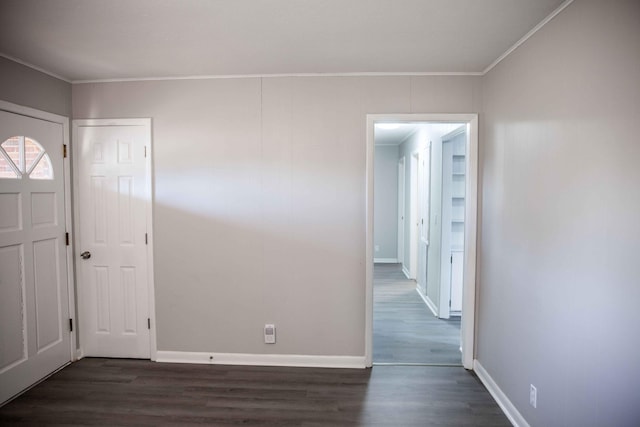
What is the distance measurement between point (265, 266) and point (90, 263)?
1.59 metres

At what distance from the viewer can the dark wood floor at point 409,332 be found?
3.28 metres

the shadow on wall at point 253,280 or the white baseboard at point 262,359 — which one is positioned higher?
the shadow on wall at point 253,280

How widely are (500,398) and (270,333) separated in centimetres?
181

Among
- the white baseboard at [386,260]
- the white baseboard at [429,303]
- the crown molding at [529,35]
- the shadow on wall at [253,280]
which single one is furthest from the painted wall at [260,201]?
the white baseboard at [386,260]

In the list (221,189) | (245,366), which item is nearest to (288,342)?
→ (245,366)

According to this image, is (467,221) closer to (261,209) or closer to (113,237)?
(261,209)

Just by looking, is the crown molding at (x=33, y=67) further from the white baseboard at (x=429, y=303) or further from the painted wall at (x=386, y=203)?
the painted wall at (x=386, y=203)

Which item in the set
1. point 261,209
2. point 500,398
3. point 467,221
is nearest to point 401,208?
point 467,221

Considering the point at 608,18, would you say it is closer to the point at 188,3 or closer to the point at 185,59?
the point at 188,3

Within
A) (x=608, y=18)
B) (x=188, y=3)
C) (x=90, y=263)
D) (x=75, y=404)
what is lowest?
(x=75, y=404)

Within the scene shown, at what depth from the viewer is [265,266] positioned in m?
3.11

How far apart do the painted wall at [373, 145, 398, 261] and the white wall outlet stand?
4.88 meters

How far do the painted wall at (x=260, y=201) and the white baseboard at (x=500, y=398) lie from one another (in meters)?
0.96

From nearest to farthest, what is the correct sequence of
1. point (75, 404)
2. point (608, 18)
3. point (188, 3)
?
point (608, 18) → point (188, 3) → point (75, 404)
